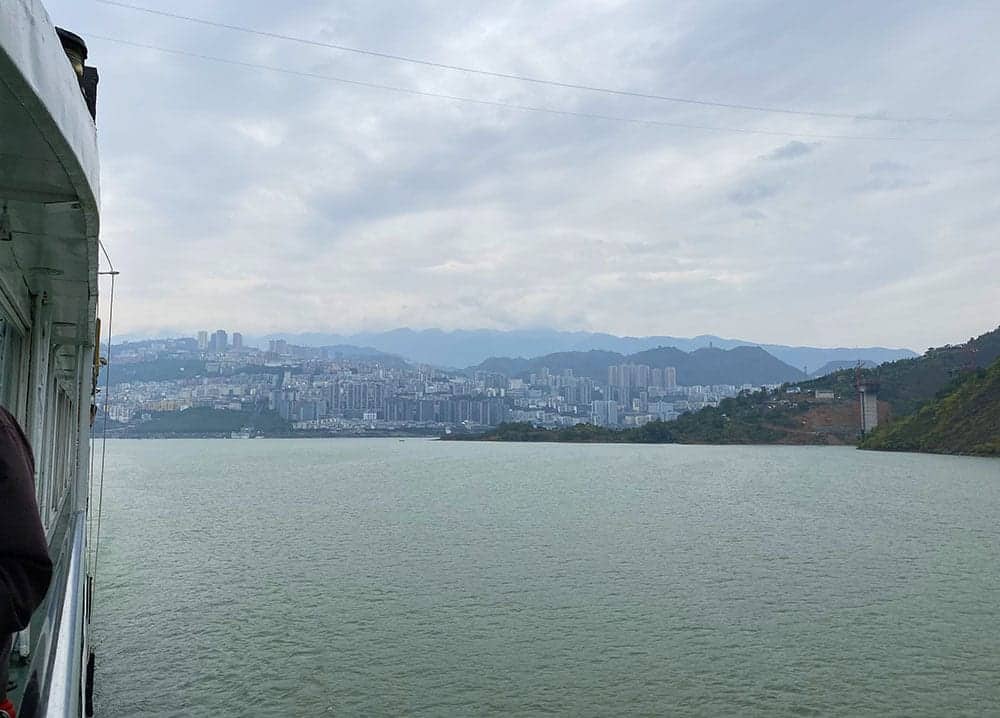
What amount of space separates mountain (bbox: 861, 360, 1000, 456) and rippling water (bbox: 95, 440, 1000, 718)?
44165mm

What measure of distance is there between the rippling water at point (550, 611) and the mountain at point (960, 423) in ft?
145

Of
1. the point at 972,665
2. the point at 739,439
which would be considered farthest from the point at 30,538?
the point at 739,439

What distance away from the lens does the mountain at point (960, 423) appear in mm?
68562

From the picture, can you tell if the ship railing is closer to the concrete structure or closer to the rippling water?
the rippling water

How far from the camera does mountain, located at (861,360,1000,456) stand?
225 ft

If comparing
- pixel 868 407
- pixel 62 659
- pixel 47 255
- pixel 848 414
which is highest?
pixel 868 407

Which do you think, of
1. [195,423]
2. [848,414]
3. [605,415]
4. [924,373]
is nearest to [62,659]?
[848,414]

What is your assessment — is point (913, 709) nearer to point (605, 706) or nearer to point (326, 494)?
point (605, 706)

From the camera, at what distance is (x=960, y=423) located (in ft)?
237

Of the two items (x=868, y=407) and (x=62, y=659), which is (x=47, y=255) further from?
(x=868, y=407)

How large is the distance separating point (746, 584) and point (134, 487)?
36802 mm

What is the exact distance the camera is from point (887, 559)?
19766 mm

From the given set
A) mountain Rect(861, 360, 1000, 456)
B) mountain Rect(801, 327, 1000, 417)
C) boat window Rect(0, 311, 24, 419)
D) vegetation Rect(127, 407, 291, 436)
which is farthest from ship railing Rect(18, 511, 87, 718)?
vegetation Rect(127, 407, 291, 436)

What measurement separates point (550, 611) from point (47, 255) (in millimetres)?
11768
